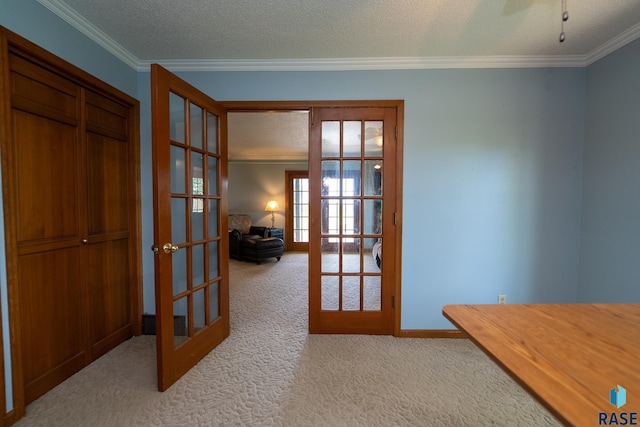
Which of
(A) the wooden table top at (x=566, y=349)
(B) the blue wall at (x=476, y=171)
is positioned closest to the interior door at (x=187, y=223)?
(B) the blue wall at (x=476, y=171)

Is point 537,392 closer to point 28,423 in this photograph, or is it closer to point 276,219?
point 28,423

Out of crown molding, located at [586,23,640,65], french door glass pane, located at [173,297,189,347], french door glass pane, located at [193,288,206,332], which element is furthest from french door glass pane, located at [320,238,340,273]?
crown molding, located at [586,23,640,65]

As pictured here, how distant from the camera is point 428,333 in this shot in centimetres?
229

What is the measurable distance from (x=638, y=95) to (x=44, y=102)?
4.02 m

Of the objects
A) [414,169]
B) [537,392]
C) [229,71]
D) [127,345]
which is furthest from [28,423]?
[414,169]

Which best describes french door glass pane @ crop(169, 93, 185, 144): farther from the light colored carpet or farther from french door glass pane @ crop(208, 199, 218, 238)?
the light colored carpet

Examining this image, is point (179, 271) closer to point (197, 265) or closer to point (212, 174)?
point (197, 265)

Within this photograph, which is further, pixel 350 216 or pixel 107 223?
pixel 350 216

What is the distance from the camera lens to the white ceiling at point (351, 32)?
1.63m

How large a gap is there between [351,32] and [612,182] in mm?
2317

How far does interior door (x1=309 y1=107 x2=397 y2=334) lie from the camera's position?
7.50ft

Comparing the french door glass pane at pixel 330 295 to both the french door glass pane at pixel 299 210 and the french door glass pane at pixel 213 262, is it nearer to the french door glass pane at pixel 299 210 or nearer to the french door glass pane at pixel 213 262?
the french door glass pane at pixel 213 262

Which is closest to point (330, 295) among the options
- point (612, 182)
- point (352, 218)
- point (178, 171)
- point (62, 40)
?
point (352, 218)

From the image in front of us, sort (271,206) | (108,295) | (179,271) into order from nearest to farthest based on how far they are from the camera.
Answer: (179,271)
(108,295)
(271,206)
